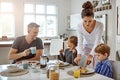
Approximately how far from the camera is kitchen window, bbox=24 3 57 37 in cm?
723

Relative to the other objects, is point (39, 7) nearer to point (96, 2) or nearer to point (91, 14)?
point (96, 2)

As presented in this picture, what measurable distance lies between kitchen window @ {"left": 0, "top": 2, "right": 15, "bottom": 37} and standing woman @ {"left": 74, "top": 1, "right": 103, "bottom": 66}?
15.2ft

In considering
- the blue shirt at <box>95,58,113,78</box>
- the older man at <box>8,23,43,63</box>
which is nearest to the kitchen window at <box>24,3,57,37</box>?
the older man at <box>8,23,43,63</box>

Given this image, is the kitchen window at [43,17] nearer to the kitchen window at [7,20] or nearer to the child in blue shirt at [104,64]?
the kitchen window at [7,20]

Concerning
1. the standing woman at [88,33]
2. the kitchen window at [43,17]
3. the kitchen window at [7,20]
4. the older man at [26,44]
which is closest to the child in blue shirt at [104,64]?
the standing woman at [88,33]

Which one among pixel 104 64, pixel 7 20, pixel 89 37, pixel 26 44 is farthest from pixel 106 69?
pixel 7 20

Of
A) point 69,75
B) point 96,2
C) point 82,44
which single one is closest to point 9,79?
point 69,75

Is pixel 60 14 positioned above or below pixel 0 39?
above

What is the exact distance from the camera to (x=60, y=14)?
7602mm

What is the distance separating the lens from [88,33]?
2.72 metres

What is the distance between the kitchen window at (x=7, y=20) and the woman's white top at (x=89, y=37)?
15.1 feet

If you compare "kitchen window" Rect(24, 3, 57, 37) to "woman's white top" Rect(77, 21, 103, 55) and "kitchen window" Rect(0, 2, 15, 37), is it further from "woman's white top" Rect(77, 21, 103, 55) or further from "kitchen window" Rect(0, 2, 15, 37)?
"woman's white top" Rect(77, 21, 103, 55)

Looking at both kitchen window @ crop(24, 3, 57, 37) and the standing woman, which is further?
kitchen window @ crop(24, 3, 57, 37)

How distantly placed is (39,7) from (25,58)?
471cm
